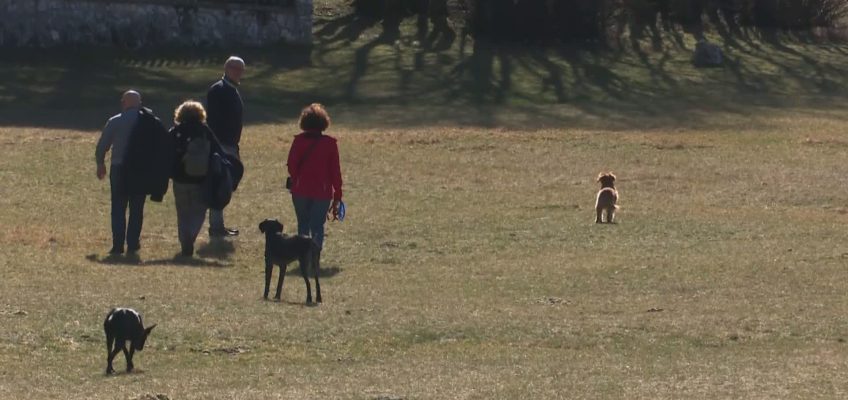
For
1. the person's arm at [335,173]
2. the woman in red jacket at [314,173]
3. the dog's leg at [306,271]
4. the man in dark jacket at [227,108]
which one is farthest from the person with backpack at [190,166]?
the dog's leg at [306,271]

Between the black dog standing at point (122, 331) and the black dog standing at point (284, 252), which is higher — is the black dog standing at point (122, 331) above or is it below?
above

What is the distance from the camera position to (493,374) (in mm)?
10922

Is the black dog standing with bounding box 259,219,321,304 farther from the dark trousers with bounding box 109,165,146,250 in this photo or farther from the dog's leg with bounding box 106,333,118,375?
the dog's leg with bounding box 106,333,118,375

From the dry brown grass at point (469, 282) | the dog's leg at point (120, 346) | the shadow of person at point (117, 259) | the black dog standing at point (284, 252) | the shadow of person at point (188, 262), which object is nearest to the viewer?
the dog's leg at point (120, 346)

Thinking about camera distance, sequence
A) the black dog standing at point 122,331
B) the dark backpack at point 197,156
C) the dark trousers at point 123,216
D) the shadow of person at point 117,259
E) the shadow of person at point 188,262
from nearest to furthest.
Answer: the black dog standing at point 122,331, the shadow of person at point 117,259, the shadow of person at point 188,262, the dark backpack at point 197,156, the dark trousers at point 123,216

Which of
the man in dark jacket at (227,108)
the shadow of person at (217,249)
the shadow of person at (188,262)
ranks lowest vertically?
the shadow of person at (217,249)

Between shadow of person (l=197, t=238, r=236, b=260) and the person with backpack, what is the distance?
327 millimetres

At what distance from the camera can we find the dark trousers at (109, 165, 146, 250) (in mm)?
17266

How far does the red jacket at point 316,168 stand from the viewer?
53.0 ft

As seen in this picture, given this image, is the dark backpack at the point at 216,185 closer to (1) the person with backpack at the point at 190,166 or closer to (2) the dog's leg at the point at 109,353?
(1) the person with backpack at the point at 190,166

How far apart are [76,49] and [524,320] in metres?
27.9

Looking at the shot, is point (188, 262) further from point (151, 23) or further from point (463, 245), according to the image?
point (151, 23)

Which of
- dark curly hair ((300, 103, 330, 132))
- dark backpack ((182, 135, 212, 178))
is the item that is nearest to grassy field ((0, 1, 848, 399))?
dark backpack ((182, 135, 212, 178))

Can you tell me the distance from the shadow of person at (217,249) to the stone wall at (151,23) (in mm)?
22227
